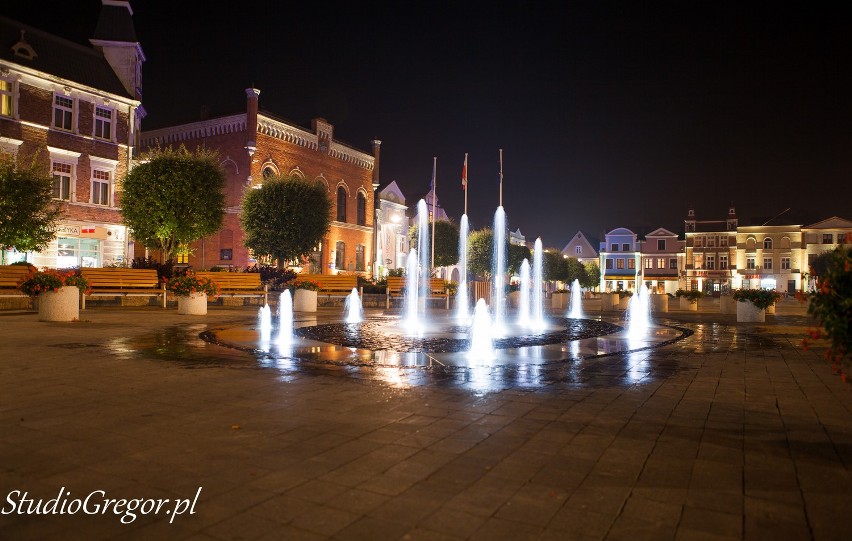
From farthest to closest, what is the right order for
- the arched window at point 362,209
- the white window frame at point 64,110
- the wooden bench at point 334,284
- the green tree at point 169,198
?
the arched window at point 362,209, the white window frame at point 64,110, the green tree at point 169,198, the wooden bench at point 334,284

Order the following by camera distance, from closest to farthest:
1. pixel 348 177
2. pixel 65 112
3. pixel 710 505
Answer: pixel 710 505, pixel 65 112, pixel 348 177

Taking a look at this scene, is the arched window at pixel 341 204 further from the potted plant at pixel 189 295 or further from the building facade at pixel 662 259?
the building facade at pixel 662 259

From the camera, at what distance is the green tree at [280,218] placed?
3195 cm

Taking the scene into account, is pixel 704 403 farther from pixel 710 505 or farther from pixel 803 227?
pixel 803 227

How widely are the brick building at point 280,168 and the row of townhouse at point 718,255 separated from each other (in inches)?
1371

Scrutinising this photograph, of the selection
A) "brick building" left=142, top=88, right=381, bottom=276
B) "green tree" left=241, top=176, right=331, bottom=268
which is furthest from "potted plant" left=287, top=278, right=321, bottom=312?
"brick building" left=142, top=88, right=381, bottom=276

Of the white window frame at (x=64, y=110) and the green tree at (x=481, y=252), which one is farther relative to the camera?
the green tree at (x=481, y=252)

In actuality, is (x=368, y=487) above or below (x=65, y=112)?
below

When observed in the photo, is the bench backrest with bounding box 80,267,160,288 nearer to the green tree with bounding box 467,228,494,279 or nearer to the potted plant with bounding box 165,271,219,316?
the potted plant with bounding box 165,271,219,316

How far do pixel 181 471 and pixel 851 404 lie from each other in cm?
606

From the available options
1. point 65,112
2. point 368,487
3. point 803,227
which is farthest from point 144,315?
point 803,227

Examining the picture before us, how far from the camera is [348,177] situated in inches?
1955

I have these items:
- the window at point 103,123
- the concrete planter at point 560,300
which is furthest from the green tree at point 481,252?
the window at point 103,123

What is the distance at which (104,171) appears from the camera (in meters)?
30.8
